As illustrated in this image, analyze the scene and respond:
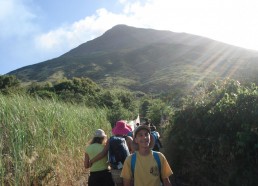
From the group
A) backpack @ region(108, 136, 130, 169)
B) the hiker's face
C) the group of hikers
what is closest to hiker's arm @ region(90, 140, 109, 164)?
the group of hikers

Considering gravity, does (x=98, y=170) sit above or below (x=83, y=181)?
above

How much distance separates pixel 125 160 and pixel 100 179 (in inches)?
80.1

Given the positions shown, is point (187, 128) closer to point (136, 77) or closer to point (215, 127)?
point (215, 127)

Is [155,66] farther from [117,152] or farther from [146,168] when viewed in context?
[146,168]

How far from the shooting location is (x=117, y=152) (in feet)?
19.7

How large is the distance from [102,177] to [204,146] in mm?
2041

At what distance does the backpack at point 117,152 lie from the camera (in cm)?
598

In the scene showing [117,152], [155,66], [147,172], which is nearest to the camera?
[147,172]

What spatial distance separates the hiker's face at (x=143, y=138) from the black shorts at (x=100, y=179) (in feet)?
6.87

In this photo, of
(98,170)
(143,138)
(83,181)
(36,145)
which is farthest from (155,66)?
(143,138)

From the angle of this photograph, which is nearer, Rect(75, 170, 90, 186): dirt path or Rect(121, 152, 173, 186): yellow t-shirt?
Rect(121, 152, 173, 186): yellow t-shirt

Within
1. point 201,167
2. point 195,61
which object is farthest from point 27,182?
point 195,61

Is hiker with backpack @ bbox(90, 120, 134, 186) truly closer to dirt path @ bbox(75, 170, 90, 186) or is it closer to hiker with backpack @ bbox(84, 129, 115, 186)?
hiker with backpack @ bbox(84, 129, 115, 186)

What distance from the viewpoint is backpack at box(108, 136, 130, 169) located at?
235 inches
